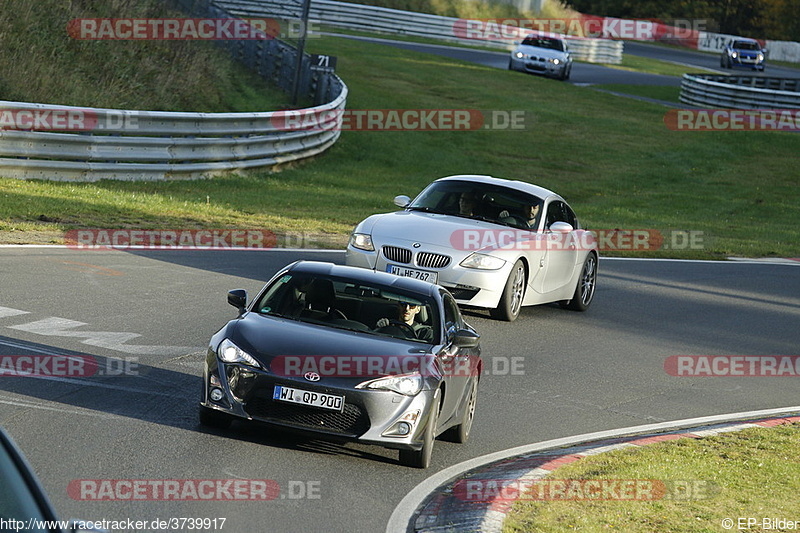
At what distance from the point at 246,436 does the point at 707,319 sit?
935 centimetres

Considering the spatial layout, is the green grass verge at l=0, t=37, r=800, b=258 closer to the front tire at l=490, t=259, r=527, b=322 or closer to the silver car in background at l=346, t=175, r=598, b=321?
the silver car in background at l=346, t=175, r=598, b=321

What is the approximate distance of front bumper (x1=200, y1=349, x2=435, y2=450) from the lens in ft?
27.2

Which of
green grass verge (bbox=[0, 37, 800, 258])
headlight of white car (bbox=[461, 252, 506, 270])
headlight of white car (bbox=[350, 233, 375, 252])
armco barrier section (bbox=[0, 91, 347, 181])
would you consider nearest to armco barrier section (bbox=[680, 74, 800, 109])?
green grass verge (bbox=[0, 37, 800, 258])

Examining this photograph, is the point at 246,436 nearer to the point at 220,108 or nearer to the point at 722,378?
the point at 722,378

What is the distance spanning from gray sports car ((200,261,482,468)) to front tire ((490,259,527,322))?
4729mm

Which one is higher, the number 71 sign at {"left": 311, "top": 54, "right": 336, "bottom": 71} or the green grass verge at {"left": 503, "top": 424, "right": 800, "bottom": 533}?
the green grass verge at {"left": 503, "top": 424, "right": 800, "bottom": 533}

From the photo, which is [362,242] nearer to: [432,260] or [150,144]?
[432,260]

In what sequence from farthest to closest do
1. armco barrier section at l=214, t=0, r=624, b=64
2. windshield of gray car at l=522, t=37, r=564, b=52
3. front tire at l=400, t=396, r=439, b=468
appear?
armco barrier section at l=214, t=0, r=624, b=64, windshield of gray car at l=522, t=37, r=564, b=52, front tire at l=400, t=396, r=439, b=468

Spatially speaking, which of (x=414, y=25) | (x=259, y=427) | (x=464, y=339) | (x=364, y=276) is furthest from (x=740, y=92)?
(x=259, y=427)

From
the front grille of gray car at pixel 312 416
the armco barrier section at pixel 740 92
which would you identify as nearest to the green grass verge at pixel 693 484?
the front grille of gray car at pixel 312 416

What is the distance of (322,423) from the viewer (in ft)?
27.2

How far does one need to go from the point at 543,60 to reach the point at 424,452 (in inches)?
1690

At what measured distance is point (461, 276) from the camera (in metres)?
14.0

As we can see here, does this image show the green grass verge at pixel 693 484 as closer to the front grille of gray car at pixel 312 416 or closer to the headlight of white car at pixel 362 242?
the front grille of gray car at pixel 312 416
